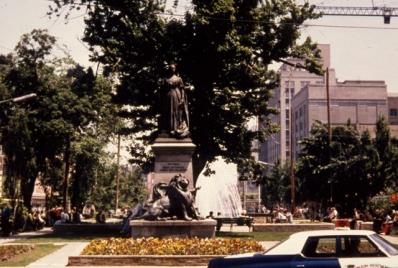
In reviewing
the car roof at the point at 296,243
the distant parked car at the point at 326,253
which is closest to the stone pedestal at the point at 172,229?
the distant parked car at the point at 326,253

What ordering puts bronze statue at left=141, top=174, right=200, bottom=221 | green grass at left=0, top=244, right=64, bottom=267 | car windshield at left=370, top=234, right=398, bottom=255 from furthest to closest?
bronze statue at left=141, top=174, right=200, bottom=221
green grass at left=0, top=244, right=64, bottom=267
car windshield at left=370, top=234, right=398, bottom=255

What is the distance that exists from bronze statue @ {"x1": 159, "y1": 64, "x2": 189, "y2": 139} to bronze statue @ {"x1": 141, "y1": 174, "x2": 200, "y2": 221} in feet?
7.74

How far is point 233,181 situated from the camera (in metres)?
64.4

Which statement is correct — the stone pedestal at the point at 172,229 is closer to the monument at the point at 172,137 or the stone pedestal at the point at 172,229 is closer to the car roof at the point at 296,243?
the monument at the point at 172,137

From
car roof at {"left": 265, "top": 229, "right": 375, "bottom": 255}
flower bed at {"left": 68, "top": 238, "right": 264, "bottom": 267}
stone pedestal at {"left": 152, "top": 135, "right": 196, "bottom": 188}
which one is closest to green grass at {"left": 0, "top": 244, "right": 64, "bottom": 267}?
flower bed at {"left": 68, "top": 238, "right": 264, "bottom": 267}

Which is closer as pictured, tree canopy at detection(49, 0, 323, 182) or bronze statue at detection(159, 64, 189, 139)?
bronze statue at detection(159, 64, 189, 139)

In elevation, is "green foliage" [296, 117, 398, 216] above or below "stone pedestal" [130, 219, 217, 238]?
above

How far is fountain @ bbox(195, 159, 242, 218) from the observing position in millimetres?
58000

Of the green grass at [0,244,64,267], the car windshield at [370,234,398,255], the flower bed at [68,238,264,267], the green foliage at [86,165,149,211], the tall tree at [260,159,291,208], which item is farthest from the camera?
the tall tree at [260,159,291,208]

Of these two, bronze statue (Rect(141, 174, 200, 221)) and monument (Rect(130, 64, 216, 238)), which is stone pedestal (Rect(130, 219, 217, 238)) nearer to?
monument (Rect(130, 64, 216, 238))

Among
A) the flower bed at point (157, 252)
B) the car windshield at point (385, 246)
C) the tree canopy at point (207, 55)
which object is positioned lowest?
the flower bed at point (157, 252)

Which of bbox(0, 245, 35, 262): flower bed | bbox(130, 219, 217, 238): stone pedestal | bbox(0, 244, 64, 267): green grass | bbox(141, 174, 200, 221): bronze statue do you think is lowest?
bbox(0, 244, 64, 267): green grass

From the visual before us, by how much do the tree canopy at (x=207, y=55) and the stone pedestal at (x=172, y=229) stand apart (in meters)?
12.0

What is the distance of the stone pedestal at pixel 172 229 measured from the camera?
1922 centimetres
